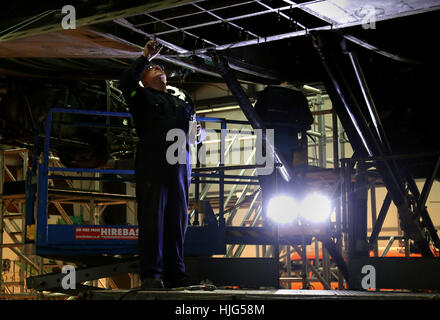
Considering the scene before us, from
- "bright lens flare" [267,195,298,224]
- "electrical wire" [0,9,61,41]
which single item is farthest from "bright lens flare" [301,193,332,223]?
"electrical wire" [0,9,61,41]

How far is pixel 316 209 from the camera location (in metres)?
10.8

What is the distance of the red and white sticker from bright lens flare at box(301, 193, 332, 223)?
3063 millimetres

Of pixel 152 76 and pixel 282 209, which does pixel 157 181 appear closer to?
pixel 152 76

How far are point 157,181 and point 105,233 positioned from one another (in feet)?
6.91

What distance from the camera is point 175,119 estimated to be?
19.5 feet

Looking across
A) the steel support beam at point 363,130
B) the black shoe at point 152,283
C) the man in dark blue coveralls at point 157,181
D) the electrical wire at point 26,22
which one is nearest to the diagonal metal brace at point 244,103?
the steel support beam at point 363,130

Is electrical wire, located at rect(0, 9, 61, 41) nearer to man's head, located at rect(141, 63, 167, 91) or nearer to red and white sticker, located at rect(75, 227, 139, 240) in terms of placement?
man's head, located at rect(141, 63, 167, 91)

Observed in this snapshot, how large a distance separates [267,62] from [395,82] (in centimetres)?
183

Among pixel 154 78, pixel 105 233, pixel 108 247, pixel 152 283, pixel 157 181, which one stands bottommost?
pixel 152 283

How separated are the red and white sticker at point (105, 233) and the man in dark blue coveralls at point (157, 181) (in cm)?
180

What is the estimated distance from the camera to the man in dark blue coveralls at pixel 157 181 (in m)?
5.62

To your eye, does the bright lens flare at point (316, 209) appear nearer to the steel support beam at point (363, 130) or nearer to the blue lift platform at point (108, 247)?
the steel support beam at point (363, 130)

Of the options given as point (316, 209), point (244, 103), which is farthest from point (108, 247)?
point (316, 209)
